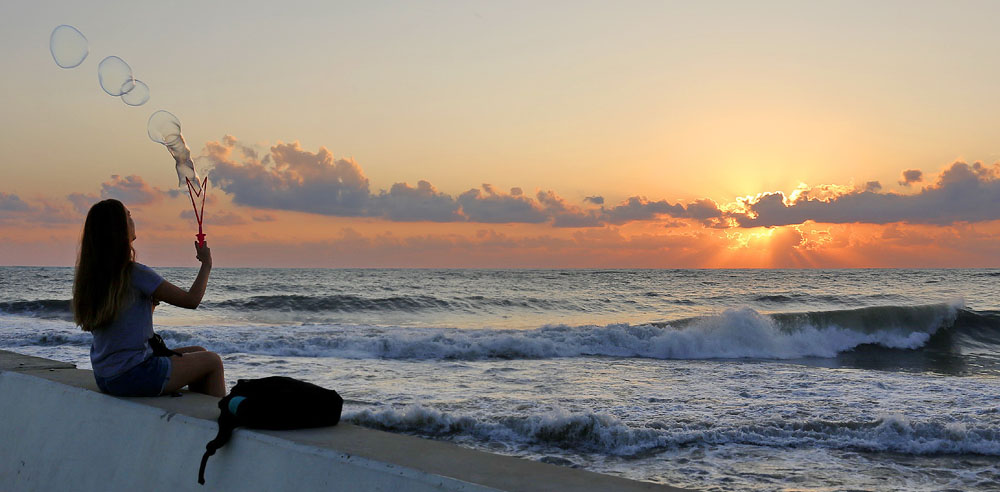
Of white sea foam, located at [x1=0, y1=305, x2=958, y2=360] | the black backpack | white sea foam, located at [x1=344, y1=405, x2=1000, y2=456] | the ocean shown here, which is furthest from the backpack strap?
white sea foam, located at [x1=0, y1=305, x2=958, y2=360]

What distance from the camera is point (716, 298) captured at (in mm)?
35031

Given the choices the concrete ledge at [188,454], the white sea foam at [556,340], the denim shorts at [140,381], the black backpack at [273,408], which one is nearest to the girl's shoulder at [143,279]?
the denim shorts at [140,381]

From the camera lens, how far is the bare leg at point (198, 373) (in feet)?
12.7

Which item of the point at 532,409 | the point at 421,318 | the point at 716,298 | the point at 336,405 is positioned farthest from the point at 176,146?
the point at 716,298

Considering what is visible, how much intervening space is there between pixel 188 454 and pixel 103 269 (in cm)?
124

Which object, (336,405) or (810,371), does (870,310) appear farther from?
(336,405)

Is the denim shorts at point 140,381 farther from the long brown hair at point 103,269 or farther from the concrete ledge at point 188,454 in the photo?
the long brown hair at point 103,269

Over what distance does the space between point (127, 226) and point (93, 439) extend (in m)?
1.13

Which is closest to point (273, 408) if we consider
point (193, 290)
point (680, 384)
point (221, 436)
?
point (221, 436)

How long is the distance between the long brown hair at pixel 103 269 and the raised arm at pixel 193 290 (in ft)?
0.65

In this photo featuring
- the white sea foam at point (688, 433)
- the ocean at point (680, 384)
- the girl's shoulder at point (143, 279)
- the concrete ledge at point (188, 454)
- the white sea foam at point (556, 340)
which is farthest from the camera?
the white sea foam at point (556, 340)

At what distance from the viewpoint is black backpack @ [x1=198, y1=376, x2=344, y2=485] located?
9.82ft

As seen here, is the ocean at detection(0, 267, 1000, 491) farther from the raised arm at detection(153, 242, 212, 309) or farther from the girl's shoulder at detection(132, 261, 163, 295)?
the girl's shoulder at detection(132, 261, 163, 295)

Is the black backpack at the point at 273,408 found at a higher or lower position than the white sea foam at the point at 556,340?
higher
